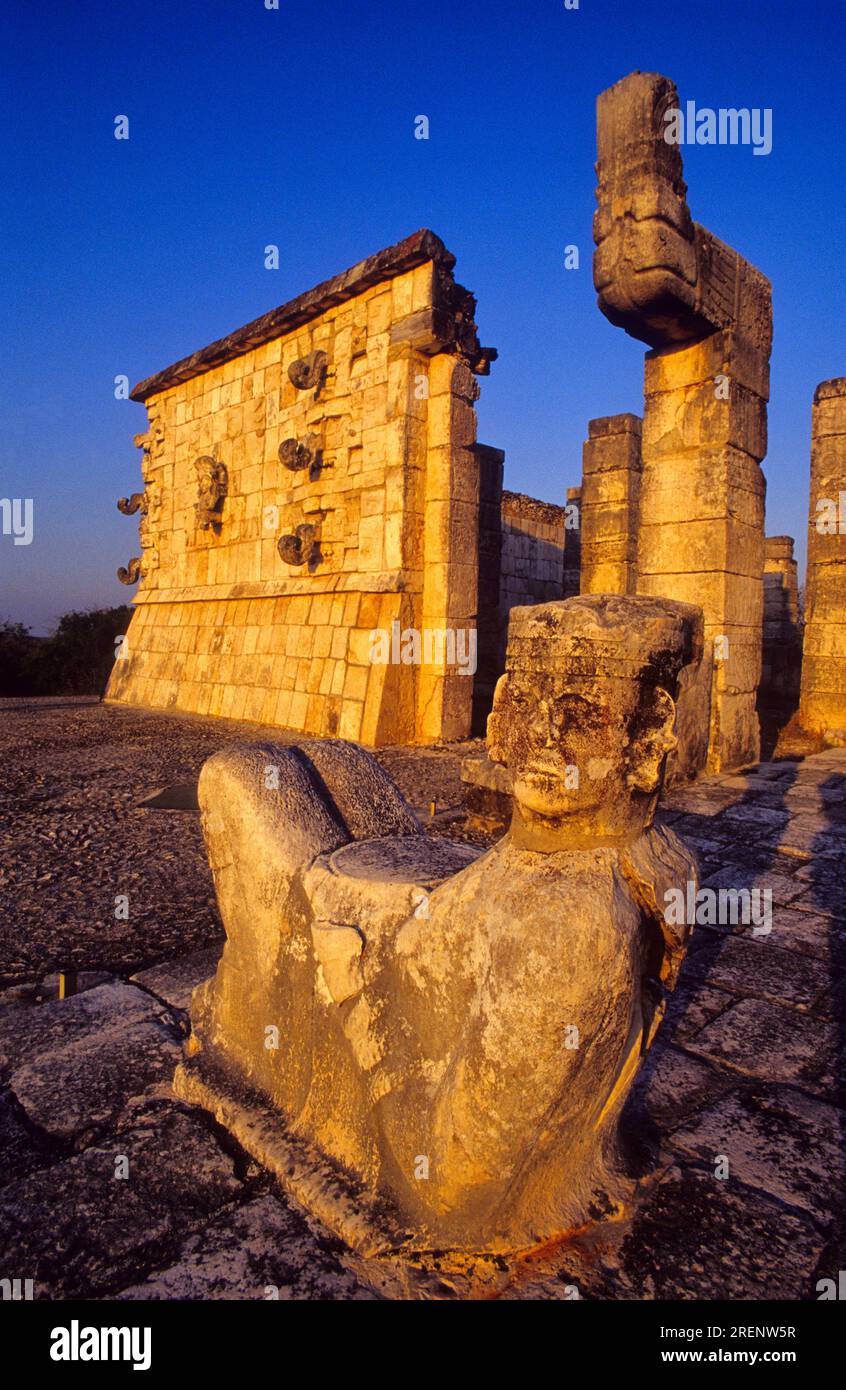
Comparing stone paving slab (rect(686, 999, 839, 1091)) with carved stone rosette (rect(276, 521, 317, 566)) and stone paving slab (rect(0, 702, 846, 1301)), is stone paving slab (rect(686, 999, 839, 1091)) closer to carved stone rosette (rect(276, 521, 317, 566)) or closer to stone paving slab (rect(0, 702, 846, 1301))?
stone paving slab (rect(0, 702, 846, 1301))

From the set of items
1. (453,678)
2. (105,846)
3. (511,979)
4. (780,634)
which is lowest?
(105,846)

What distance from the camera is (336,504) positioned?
859 centimetres

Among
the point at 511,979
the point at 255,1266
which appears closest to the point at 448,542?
the point at 511,979

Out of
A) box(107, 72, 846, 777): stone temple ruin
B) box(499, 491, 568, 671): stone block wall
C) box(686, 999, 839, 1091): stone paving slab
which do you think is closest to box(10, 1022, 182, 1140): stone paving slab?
box(686, 999, 839, 1091): stone paving slab

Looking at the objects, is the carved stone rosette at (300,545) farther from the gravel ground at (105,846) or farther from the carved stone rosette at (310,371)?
the gravel ground at (105,846)

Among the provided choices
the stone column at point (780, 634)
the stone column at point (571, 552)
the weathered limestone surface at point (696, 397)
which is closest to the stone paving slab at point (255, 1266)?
the weathered limestone surface at point (696, 397)

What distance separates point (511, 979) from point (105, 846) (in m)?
3.41

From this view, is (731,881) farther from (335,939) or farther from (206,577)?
(206,577)

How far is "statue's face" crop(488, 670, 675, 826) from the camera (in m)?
1.37

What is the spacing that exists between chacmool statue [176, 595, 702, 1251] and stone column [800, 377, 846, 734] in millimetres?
8798

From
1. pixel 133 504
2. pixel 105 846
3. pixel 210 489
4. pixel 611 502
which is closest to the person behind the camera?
pixel 105 846

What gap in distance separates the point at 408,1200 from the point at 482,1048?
41 cm

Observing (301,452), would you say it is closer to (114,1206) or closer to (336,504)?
(336,504)
